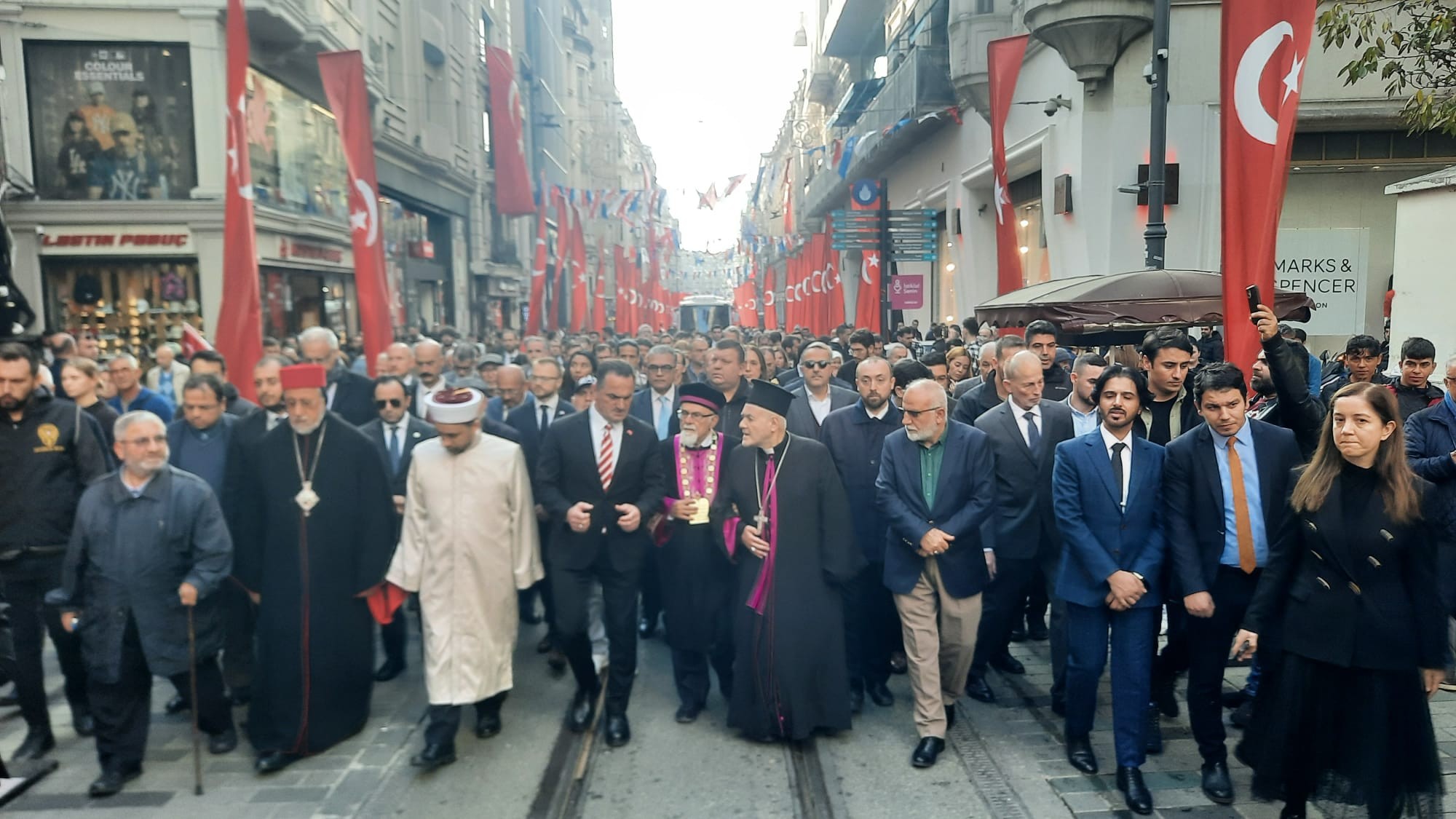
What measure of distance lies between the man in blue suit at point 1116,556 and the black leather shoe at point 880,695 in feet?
4.62

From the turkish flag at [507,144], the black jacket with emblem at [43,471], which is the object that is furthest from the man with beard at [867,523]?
the turkish flag at [507,144]

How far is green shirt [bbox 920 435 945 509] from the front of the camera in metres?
5.55

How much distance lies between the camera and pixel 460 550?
552 cm

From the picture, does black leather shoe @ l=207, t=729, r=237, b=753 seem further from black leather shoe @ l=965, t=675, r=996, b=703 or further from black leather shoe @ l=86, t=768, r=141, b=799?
black leather shoe @ l=965, t=675, r=996, b=703

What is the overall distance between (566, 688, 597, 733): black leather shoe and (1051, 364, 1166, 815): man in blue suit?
2.65 meters

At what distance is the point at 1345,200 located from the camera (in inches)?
611

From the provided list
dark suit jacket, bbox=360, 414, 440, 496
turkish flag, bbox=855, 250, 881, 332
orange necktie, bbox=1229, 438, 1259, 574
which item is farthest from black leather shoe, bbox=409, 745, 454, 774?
turkish flag, bbox=855, 250, 881, 332

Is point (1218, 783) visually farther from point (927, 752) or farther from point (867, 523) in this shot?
point (867, 523)

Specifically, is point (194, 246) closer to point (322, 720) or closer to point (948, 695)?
point (322, 720)

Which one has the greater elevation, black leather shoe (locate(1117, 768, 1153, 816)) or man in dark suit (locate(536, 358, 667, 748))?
man in dark suit (locate(536, 358, 667, 748))

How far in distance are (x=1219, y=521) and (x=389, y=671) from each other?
201 inches

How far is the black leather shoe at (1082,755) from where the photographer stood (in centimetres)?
508

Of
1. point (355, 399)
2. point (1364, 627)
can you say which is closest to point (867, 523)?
point (1364, 627)

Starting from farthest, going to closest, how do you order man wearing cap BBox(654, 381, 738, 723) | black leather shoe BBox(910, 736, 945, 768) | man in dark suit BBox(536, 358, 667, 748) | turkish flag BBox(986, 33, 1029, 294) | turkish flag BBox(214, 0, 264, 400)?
1. turkish flag BBox(986, 33, 1029, 294)
2. turkish flag BBox(214, 0, 264, 400)
3. man wearing cap BBox(654, 381, 738, 723)
4. man in dark suit BBox(536, 358, 667, 748)
5. black leather shoe BBox(910, 736, 945, 768)
